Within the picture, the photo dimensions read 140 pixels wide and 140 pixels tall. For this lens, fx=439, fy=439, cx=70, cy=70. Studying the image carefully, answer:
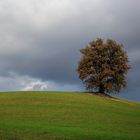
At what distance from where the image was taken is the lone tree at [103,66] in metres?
101

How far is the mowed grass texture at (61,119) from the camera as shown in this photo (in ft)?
127

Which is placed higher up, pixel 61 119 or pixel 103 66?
pixel 103 66

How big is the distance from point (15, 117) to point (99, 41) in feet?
171

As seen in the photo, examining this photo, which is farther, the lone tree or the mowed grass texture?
the lone tree

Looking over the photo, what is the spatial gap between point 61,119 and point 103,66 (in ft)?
153

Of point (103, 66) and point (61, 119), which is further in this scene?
point (103, 66)

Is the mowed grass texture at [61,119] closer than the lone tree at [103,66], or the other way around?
the mowed grass texture at [61,119]

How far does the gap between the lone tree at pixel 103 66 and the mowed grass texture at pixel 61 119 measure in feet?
51.4

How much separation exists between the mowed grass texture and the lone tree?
1566 cm

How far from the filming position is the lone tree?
10106cm

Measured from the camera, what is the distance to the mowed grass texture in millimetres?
38594

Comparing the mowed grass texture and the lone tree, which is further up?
the lone tree

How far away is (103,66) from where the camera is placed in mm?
101688

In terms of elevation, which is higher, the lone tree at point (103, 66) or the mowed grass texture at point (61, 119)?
the lone tree at point (103, 66)
